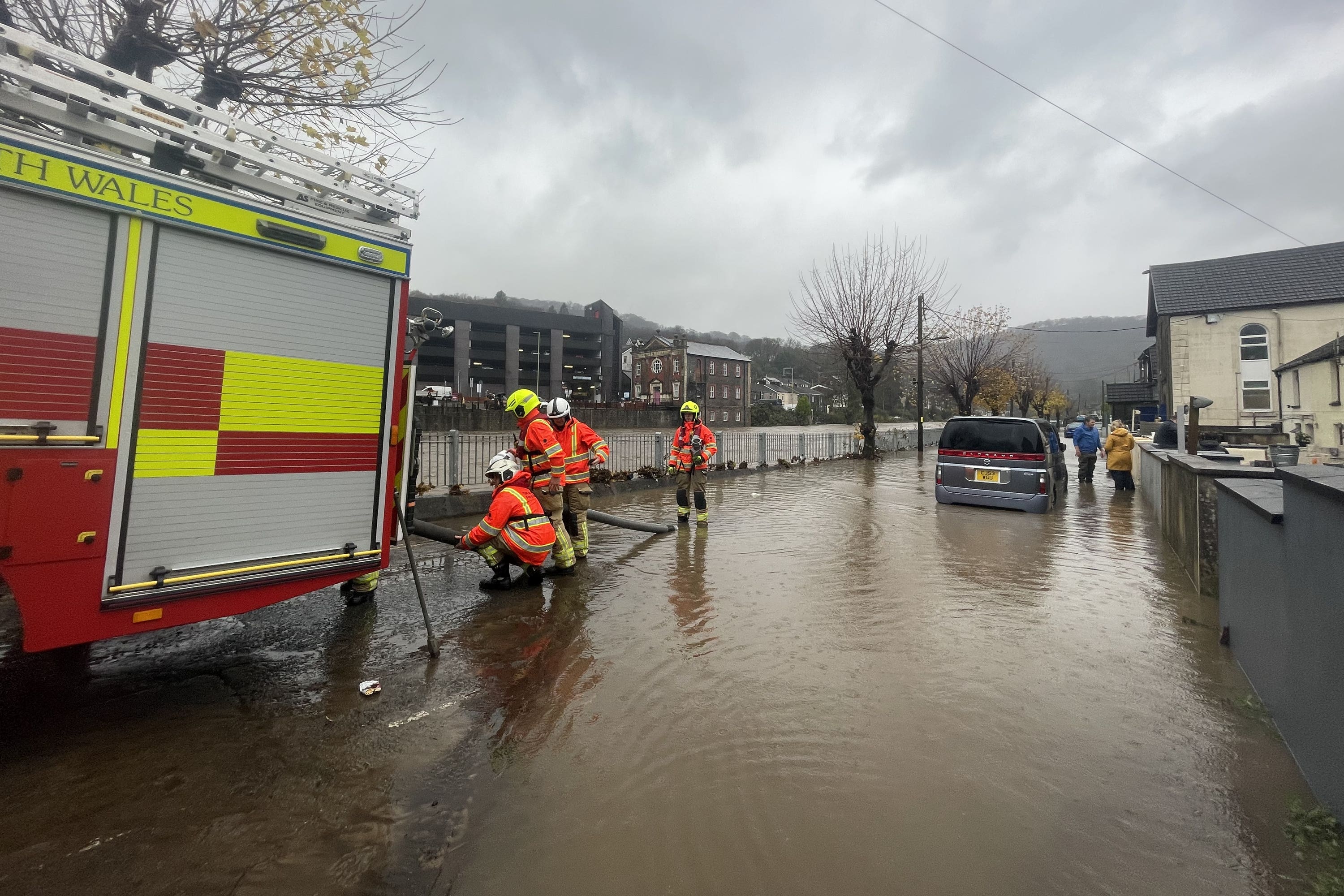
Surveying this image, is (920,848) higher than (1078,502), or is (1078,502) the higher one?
(1078,502)

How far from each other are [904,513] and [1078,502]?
4.13 metres

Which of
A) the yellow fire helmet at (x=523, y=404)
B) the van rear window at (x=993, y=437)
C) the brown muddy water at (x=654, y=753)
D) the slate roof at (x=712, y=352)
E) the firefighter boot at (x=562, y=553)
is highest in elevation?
the slate roof at (x=712, y=352)

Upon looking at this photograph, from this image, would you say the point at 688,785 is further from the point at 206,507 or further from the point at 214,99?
the point at 214,99

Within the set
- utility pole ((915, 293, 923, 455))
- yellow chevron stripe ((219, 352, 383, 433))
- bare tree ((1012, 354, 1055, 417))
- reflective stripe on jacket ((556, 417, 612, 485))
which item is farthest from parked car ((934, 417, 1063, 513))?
bare tree ((1012, 354, 1055, 417))

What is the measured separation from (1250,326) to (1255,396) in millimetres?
2915

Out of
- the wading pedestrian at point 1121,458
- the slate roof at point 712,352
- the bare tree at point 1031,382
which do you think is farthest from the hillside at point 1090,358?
the wading pedestrian at point 1121,458

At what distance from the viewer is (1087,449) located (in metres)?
15.4

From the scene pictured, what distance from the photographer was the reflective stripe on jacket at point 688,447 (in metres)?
9.17

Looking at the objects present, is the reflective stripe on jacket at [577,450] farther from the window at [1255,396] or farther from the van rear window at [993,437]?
the window at [1255,396]

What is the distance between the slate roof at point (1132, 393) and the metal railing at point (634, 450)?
2846 cm

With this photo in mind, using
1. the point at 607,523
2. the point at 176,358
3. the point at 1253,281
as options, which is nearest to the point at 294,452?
the point at 176,358

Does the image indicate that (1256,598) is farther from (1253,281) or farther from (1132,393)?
(1132,393)

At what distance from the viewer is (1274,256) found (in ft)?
90.9

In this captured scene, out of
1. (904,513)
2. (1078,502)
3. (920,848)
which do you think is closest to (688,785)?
(920,848)
